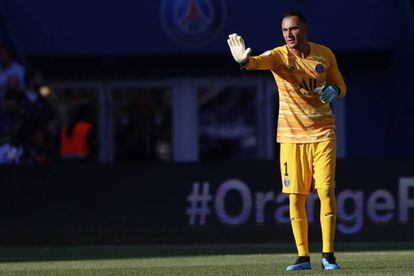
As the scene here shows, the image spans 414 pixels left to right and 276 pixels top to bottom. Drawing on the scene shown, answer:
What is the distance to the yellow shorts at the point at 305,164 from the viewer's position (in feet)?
33.5

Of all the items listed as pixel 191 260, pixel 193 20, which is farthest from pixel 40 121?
pixel 193 20

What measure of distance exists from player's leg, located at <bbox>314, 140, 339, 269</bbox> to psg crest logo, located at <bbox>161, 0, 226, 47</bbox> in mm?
13404

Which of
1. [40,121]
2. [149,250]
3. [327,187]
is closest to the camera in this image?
[327,187]

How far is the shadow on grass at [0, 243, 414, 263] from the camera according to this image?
1360 cm

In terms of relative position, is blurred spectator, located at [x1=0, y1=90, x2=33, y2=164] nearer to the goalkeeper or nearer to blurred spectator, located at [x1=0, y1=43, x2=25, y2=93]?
blurred spectator, located at [x1=0, y1=43, x2=25, y2=93]

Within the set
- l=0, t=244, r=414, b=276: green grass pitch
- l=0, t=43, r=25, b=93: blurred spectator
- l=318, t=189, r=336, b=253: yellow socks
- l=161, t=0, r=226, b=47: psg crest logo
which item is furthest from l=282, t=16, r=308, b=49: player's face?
l=161, t=0, r=226, b=47: psg crest logo

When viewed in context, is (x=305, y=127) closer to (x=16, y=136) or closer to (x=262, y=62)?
(x=262, y=62)

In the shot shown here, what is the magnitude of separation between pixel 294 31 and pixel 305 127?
2.52 ft

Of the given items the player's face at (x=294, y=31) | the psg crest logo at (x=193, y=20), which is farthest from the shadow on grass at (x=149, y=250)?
the psg crest logo at (x=193, y=20)

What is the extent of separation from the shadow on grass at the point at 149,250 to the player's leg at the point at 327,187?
3.47m

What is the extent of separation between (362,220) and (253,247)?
61.1 inches

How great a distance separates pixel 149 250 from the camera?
580 inches

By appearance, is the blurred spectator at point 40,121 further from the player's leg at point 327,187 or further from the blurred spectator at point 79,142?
the player's leg at point 327,187

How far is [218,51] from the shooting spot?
2347cm
